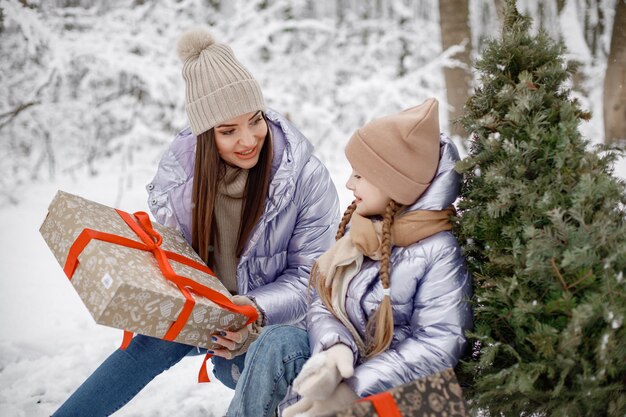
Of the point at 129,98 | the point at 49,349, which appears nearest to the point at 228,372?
the point at 49,349

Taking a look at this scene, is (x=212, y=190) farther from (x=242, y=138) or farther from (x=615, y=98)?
(x=615, y=98)

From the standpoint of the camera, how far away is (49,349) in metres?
3.54

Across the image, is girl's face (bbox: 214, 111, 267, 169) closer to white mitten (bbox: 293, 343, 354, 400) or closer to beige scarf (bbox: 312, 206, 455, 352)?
beige scarf (bbox: 312, 206, 455, 352)

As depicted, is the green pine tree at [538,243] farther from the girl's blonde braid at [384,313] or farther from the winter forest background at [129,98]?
the winter forest background at [129,98]

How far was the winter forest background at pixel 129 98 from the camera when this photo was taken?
3.46m

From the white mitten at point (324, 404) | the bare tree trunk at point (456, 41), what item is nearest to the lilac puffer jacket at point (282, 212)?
the white mitten at point (324, 404)

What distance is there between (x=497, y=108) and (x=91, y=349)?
293cm

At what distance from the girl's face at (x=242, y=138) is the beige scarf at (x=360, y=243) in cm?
62

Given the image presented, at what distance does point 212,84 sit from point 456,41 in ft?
14.1

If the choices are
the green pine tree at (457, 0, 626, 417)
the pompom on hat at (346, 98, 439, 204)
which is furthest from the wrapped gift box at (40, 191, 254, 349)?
the green pine tree at (457, 0, 626, 417)

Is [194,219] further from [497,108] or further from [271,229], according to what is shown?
[497,108]

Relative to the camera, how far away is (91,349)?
3498 mm

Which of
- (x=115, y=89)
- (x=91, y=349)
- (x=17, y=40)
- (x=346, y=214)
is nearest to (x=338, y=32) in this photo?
(x=115, y=89)

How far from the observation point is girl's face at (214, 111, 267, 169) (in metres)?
2.34
